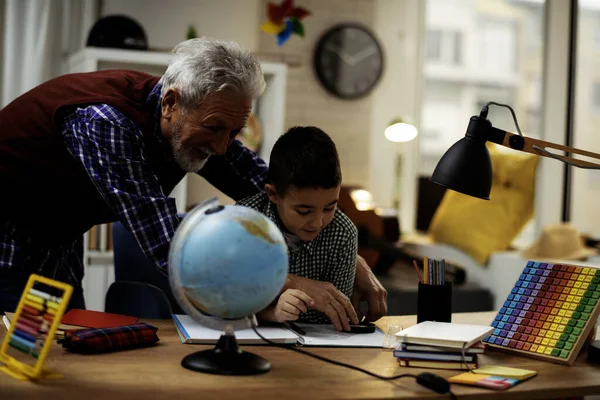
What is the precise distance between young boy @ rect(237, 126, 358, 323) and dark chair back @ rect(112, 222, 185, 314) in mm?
514

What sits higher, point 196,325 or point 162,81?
point 162,81

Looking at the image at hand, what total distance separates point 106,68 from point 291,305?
250 cm

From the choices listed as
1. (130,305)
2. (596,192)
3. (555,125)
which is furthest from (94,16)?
(596,192)

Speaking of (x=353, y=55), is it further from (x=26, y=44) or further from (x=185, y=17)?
(x=26, y=44)

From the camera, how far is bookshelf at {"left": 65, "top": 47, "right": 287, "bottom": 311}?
11.7 feet

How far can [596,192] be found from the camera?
→ 180 inches

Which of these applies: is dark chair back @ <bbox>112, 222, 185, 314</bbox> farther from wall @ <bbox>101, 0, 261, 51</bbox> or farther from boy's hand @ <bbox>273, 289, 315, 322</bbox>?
wall @ <bbox>101, 0, 261, 51</bbox>

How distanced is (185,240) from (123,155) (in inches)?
16.6

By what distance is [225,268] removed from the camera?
1.19 metres

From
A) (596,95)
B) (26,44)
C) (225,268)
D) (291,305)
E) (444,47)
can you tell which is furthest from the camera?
(444,47)

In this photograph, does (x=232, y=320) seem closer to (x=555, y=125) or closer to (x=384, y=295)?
(x=384, y=295)

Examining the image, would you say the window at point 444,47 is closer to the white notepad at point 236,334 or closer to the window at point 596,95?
the window at point 596,95

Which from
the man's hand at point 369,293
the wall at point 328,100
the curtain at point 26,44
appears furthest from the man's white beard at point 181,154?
the wall at point 328,100

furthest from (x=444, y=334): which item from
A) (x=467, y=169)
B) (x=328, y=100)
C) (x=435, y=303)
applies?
(x=328, y=100)
